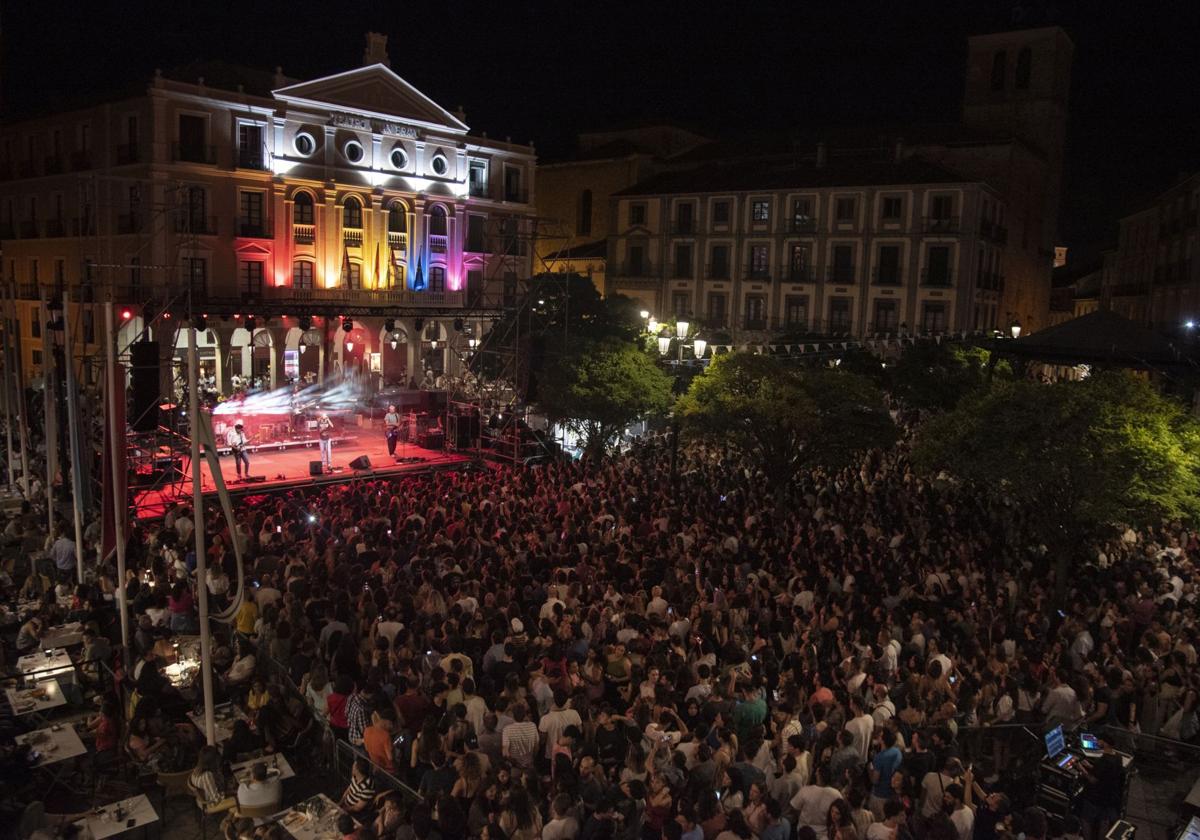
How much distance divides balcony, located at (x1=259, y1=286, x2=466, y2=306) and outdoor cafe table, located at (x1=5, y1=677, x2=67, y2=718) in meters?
29.7

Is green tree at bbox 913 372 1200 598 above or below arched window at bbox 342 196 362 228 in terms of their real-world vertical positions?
below

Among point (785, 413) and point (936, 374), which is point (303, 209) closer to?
point (936, 374)

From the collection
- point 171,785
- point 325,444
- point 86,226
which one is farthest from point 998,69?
point 171,785

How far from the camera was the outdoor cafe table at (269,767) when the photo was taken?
8.48 meters

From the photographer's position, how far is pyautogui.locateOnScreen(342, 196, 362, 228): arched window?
134 feet

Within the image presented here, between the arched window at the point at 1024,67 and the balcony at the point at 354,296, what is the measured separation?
31.5 metres

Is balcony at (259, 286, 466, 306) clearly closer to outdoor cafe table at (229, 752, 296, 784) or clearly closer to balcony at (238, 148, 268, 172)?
balcony at (238, 148, 268, 172)

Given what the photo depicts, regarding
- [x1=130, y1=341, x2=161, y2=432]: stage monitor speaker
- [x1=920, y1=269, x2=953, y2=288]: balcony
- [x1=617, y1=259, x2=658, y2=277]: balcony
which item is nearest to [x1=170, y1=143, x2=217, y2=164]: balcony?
[x1=130, y1=341, x2=161, y2=432]: stage monitor speaker

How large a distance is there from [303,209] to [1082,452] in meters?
34.0

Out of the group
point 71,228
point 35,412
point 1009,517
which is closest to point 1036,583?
point 1009,517

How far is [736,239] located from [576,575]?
36.5 metres

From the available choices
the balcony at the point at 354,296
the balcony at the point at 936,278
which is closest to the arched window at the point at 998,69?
the balcony at the point at 936,278

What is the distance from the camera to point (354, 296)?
132 feet

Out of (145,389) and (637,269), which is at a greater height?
(637,269)
